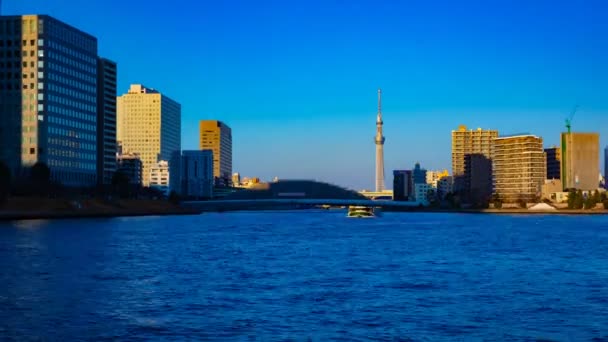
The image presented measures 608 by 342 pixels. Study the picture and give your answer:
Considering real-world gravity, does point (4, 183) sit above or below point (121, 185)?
below

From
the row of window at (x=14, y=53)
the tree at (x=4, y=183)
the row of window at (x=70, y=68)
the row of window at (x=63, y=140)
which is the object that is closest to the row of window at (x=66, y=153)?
the row of window at (x=63, y=140)

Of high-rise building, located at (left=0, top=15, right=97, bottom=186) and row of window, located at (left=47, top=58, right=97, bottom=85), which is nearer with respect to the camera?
high-rise building, located at (left=0, top=15, right=97, bottom=186)

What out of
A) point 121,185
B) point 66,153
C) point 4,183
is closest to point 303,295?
point 4,183

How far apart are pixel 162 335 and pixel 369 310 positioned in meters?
8.50

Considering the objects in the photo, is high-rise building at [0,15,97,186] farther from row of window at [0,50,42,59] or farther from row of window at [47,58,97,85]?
row of window at [47,58,97,85]

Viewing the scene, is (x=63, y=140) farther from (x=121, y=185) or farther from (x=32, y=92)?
(x=121, y=185)

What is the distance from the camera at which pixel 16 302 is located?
32219 millimetres

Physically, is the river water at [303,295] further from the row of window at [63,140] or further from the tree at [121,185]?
A: the tree at [121,185]

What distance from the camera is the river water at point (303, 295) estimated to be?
26.5 m

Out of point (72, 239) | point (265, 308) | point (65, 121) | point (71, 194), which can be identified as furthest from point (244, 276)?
point (65, 121)

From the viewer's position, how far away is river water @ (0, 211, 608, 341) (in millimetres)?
26453

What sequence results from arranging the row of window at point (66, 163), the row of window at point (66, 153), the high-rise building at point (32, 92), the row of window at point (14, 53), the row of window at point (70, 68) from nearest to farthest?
1. the high-rise building at point (32, 92)
2. the row of window at point (14, 53)
3. the row of window at point (66, 163)
4. the row of window at point (70, 68)
5. the row of window at point (66, 153)

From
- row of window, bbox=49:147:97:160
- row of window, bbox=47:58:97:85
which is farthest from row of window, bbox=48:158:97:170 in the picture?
row of window, bbox=47:58:97:85

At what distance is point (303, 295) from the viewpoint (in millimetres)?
34625
